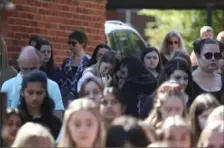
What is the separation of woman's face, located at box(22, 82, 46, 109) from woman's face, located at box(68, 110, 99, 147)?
1931 mm

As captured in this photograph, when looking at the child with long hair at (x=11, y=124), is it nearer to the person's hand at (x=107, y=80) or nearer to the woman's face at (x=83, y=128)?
the woman's face at (x=83, y=128)

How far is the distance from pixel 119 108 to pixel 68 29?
4648mm

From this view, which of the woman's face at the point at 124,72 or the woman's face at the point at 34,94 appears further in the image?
the woman's face at the point at 124,72

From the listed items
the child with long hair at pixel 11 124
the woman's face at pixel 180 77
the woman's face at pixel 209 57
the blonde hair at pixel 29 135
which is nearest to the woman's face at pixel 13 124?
the child with long hair at pixel 11 124

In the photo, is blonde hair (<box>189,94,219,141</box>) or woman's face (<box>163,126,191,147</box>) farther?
blonde hair (<box>189,94,219,141</box>)

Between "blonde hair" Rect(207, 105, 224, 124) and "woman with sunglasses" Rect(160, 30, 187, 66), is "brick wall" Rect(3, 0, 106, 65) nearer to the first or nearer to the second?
"woman with sunglasses" Rect(160, 30, 187, 66)

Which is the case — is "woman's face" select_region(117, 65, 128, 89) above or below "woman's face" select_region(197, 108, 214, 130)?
above

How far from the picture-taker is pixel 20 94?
1001 cm

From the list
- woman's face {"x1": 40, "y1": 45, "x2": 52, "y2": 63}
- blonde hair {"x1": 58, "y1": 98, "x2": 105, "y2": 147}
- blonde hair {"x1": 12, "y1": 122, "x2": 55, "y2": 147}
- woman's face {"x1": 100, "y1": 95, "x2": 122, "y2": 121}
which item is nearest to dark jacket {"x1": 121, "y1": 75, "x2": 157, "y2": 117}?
woman's face {"x1": 100, "y1": 95, "x2": 122, "y2": 121}

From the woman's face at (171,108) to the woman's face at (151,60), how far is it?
3617mm

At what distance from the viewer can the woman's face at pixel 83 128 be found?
7652mm

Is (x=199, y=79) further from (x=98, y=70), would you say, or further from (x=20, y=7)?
(x=20, y=7)

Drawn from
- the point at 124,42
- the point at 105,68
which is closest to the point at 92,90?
the point at 105,68

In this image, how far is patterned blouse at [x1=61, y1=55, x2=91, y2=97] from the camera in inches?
477
